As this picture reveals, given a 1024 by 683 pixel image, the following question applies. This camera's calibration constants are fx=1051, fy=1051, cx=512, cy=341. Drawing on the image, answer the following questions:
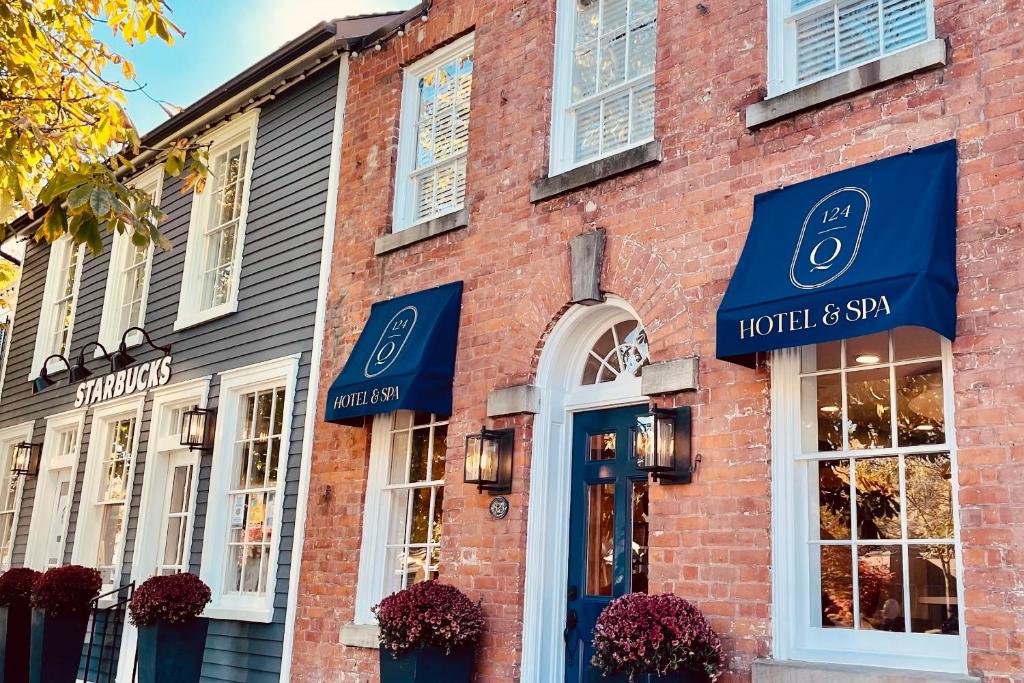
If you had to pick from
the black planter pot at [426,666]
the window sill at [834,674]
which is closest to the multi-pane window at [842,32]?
the window sill at [834,674]

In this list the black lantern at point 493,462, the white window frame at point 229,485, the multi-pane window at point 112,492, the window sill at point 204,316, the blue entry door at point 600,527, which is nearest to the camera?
the blue entry door at point 600,527

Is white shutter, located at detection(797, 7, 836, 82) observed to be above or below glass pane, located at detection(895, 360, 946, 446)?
above

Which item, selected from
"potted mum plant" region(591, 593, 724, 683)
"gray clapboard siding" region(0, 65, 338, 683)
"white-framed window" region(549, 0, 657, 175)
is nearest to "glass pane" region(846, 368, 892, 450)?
"potted mum plant" region(591, 593, 724, 683)

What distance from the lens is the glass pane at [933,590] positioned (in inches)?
208

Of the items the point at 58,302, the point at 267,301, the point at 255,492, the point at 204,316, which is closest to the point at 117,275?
the point at 58,302

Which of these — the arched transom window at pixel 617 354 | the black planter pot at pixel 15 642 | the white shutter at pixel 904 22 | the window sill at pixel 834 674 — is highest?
the white shutter at pixel 904 22

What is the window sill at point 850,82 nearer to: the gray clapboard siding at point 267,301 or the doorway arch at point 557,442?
the doorway arch at point 557,442

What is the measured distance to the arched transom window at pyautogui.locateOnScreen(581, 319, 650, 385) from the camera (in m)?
7.32

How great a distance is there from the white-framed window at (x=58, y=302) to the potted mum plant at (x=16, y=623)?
4627mm

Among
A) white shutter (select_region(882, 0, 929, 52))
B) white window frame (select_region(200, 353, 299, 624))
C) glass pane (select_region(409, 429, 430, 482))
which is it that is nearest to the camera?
white shutter (select_region(882, 0, 929, 52))

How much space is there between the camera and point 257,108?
11.6 meters

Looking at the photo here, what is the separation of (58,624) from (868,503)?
311 inches

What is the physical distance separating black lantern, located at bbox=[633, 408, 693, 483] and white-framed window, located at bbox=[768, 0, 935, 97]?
216 cm

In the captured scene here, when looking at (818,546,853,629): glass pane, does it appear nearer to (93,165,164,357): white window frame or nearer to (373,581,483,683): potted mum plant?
(373,581,483,683): potted mum plant
